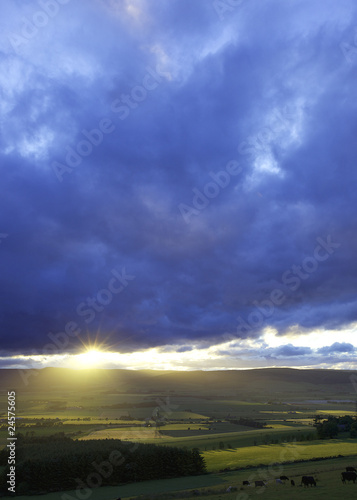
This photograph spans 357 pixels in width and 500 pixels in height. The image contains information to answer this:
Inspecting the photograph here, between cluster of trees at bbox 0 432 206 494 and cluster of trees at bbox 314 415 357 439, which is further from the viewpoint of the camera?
cluster of trees at bbox 314 415 357 439

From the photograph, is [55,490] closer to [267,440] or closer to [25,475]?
[25,475]

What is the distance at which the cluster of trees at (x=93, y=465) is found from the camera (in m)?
52.1

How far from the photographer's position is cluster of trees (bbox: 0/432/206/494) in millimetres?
52094

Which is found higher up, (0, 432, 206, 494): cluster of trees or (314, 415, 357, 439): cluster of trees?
(0, 432, 206, 494): cluster of trees

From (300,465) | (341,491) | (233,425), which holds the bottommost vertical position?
(233,425)

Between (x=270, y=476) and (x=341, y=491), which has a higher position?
(x=341, y=491)

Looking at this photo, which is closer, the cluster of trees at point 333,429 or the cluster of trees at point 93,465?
the cluster of trees at point 93,465

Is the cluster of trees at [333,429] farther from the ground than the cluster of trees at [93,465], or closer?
closer

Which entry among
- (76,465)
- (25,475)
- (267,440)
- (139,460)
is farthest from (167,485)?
(267,440)

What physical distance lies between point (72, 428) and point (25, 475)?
89.9 metres

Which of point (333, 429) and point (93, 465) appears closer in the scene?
point (93, 465)

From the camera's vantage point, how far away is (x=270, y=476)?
46.4 m

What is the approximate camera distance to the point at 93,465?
55781 mm

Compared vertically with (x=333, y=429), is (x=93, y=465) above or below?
above
